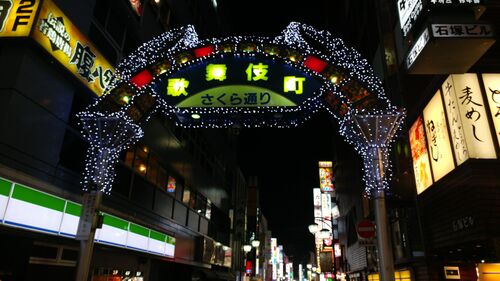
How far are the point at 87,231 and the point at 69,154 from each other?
427cm

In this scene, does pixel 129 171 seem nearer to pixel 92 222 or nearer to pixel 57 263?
pixel 57 263

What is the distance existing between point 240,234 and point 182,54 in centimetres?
4063

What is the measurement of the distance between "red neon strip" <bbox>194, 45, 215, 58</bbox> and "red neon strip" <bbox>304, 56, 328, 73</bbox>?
277 centimetres

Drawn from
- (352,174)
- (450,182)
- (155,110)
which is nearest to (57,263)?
(155,110)

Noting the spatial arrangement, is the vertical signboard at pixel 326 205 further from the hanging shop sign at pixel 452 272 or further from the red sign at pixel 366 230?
the red sign at pixel 366 230

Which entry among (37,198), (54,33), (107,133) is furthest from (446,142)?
(54,33)

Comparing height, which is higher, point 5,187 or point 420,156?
point 420,156

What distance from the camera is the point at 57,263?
11695 millimetres

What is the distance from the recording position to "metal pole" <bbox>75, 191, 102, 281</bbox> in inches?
330

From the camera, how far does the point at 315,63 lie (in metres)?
9.91

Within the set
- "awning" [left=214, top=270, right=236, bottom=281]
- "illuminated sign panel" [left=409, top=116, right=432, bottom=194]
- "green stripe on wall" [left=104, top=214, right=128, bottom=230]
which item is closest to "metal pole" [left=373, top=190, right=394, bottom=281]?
"illuminated sign panel" [left=409, top=116, right=432, bottom=194]

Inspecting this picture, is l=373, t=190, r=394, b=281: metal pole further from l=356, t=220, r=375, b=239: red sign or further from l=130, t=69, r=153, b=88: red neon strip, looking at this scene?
l=130, t=69, r=153, b=88: red neon strip

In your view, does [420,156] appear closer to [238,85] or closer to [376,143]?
[376,143]

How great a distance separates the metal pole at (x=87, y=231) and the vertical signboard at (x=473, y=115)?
10.1 m
